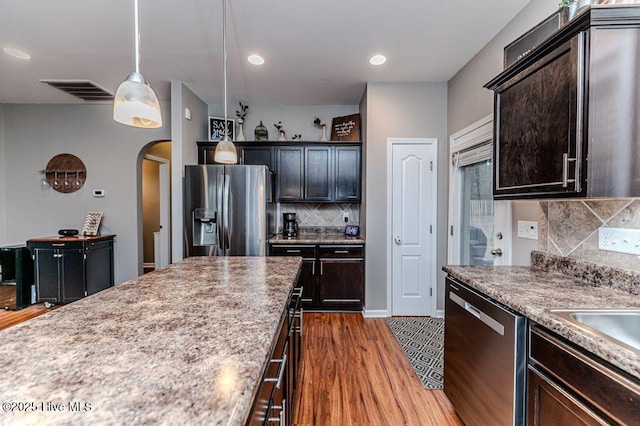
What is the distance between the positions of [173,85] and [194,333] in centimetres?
355

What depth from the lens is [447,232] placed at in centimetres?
351

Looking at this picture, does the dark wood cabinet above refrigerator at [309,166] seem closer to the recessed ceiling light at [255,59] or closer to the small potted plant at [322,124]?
the small potted plant at [322,124]

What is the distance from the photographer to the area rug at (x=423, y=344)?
241 centimetres

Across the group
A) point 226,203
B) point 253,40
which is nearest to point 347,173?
point 226,203

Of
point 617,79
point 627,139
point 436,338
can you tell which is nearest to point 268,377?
point 627,139

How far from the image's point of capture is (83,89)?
3793mm

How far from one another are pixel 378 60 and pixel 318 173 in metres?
1.57

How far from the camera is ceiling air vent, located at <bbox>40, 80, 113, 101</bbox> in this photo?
356 centimetres

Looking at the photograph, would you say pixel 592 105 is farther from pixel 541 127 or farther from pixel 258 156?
pixel 258 156

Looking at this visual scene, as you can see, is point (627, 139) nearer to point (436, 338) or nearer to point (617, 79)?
point (617, 79)

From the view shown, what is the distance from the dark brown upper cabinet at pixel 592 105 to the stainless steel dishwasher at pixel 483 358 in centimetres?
66

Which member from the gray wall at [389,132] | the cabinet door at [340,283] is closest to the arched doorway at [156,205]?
the cabinet door at [340,283]

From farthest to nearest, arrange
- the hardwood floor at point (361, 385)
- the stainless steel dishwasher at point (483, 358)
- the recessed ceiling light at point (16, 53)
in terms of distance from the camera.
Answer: the recessed ceiling light at point (16, 53)
the hardwood floor at point (361, 385)
the stainless steel dishwasher at point (483, 358)

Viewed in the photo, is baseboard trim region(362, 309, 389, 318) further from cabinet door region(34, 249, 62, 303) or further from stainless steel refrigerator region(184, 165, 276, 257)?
cabinet door region(34, 249, 62, 303)
